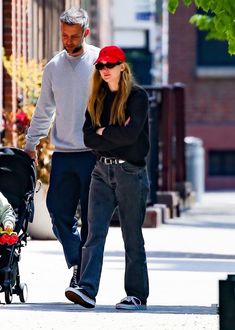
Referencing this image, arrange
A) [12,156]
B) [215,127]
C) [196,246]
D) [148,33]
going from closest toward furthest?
[12,156], [196,246], [148,33], [215,127]

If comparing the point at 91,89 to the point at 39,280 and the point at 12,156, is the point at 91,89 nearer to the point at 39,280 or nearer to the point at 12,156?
the point at 12,156

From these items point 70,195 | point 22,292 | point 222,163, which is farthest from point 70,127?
point 222,163

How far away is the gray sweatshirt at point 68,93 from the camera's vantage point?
425 inches

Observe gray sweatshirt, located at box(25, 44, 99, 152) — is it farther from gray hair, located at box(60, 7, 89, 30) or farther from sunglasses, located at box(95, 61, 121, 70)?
sunglasses, located at box(95, 61, 121, 70)

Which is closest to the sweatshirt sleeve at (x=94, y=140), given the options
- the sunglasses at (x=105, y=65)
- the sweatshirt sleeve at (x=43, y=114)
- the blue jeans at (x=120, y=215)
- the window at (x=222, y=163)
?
the blue jeans at (x=120, y=215)

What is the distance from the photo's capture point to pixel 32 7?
784 inches

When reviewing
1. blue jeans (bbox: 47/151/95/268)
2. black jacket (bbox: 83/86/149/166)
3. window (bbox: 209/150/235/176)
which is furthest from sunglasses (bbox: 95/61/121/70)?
window (bbox: 209/150/235/176)

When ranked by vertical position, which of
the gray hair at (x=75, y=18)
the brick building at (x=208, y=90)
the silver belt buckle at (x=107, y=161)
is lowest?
the brick building at (x=208, y=90)

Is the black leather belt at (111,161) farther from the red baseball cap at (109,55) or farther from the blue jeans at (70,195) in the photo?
the red baseball cap at (109,55)

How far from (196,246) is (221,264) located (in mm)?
2245

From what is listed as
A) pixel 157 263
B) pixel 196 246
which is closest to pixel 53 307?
pixel 157 263

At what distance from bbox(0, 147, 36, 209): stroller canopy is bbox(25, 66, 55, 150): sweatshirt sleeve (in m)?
0.10

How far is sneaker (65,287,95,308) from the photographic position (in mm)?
10352

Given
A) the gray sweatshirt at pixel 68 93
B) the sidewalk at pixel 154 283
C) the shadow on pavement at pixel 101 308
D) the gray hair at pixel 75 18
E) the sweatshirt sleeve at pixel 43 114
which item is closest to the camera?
the sidewalk at pixel 154 283
